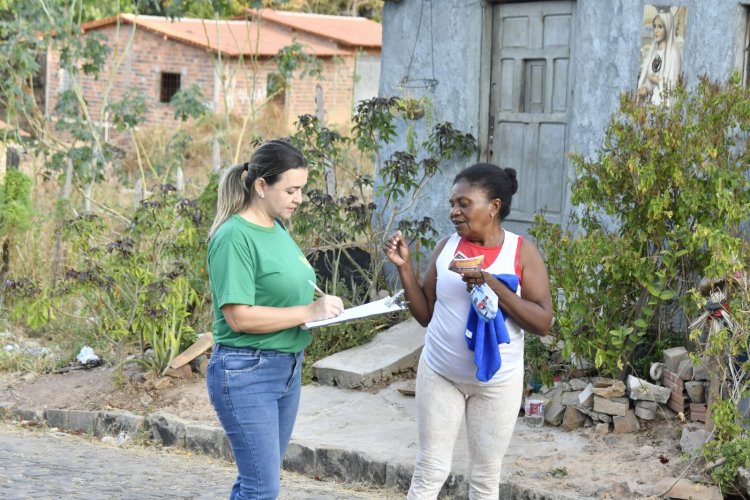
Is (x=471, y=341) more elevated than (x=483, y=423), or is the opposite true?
(x=471, y=341)

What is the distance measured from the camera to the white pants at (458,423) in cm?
459

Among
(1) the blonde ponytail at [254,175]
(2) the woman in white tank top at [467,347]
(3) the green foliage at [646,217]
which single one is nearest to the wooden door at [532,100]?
(3) the green foliage at [646,217]

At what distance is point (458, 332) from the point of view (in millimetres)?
4586

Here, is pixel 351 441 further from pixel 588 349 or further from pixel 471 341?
pixel 471 341

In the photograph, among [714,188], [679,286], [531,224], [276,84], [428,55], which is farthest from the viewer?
[276,84]

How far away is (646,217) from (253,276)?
356cm

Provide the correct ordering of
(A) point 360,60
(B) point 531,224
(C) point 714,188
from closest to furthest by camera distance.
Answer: (C) point 714,188 < (B) point 531,224 < (A) point 360,60

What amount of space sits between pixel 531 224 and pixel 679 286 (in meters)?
2.64

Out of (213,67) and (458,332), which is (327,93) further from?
(458,332)

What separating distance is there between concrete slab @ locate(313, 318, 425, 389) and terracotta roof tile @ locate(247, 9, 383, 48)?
54.2 ft

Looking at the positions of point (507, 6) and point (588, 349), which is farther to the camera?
point (507, 6)

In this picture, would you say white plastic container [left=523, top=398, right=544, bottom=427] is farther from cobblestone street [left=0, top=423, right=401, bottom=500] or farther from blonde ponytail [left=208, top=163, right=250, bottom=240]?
blonde ponytail [left=208, top=163, right=250, bottom=240]

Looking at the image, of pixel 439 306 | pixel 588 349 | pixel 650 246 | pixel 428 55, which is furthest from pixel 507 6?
pixel 439 306

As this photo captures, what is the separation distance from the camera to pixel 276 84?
14.9 metres
